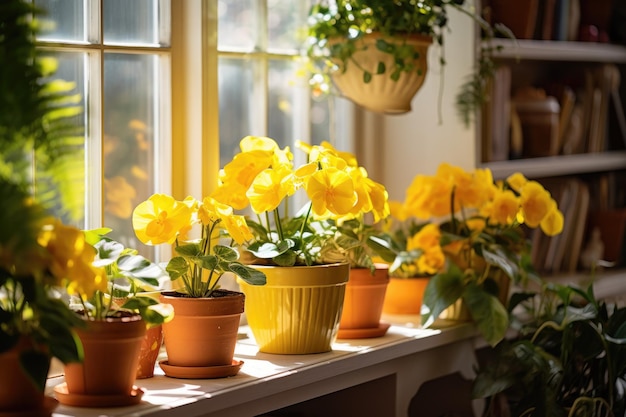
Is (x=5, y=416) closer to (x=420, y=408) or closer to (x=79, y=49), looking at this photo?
(x=79, y=49)

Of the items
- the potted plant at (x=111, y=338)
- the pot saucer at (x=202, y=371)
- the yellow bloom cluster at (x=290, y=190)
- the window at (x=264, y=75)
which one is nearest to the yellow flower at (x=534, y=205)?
the yellow bloom cluster at (x=290, y=190)

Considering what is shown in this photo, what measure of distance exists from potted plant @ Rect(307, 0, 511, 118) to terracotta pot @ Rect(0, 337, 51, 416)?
1122 millimetres

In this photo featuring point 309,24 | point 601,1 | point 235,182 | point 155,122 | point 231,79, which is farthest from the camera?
point 601,1

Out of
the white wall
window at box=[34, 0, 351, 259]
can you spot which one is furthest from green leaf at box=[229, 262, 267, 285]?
the white wall

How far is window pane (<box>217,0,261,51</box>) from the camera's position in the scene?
7.42 feet

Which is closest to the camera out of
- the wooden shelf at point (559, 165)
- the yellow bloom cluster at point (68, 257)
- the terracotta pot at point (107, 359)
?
the yellow bloom cluster at point (68, 257)

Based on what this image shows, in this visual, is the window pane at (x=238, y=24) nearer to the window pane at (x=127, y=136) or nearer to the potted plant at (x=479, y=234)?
the window pane at (x=127, y=136)

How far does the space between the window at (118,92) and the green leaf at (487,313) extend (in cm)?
70

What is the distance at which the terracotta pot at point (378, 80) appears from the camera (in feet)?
7.57

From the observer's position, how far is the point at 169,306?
1673 mm

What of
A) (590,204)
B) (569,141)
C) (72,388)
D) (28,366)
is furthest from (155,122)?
(590,204)

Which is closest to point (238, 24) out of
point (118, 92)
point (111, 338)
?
point (118, 92)

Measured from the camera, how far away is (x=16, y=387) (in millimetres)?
1445

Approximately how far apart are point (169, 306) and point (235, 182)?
0.32 m
